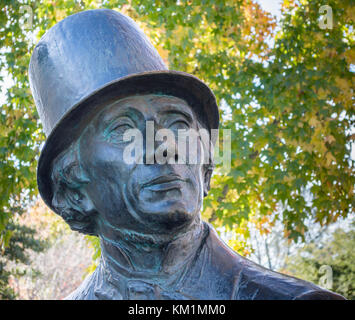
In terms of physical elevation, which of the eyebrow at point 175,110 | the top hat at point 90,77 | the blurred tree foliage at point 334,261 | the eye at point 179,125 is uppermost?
the top hat at point 90,77

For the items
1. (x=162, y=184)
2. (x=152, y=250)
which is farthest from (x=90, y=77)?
(x=152, y=250)

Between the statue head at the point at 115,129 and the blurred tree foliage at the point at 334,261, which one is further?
the blurred tree foliage at the point at 334,261

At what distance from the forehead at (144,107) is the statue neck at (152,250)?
534 mm

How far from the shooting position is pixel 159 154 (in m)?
2.43

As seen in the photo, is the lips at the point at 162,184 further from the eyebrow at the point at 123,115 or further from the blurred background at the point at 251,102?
the blurred background at the point at 251,102

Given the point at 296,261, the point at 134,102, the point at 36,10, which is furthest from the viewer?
the point at 296,261

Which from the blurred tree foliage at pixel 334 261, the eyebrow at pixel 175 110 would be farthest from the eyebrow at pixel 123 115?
the blurred tree foliage at pixel 334 261

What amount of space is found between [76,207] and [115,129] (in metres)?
0.44

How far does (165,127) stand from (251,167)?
3.79m

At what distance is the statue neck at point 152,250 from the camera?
2494 mm

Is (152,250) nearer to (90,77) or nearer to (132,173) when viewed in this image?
(132,173)

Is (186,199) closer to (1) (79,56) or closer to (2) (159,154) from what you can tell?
(2) (159,154)

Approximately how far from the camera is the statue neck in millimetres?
2494
